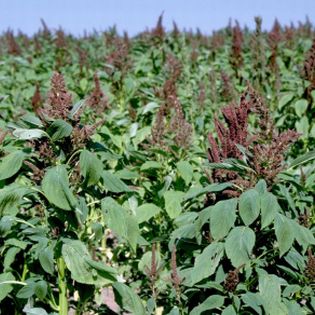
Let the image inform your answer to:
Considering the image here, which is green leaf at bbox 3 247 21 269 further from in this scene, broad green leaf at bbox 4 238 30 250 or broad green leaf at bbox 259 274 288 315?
→ broad green leaf at bbox 259 274 288 315

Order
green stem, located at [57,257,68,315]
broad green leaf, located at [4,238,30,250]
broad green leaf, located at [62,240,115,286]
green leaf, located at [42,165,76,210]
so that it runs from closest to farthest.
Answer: green leaf, located at [42,165,76,210] → broad green leaf, located at [62,240,115,286] → green stem, located at [57,257,68,315] → broad green leaf, located at [4,238,30,250]

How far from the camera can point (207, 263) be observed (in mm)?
2271

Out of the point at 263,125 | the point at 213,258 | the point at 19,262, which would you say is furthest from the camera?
the point at 19,262

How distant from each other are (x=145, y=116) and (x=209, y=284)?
257cm

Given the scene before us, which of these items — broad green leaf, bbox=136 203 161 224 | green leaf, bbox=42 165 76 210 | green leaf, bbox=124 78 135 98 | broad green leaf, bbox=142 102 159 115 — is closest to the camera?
green leaf, bbox=42 165 76 210

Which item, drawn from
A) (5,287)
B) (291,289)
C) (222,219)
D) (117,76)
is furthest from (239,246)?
(117,76)

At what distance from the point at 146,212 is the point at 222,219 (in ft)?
3.28

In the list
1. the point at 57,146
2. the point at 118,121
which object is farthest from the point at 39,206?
the point at 118,121

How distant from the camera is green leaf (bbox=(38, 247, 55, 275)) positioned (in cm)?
215

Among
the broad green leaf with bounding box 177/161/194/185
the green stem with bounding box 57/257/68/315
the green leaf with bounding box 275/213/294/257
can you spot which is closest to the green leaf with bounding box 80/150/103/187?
the green stem with bounding box 57/257/68/315

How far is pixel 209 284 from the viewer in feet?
7.59

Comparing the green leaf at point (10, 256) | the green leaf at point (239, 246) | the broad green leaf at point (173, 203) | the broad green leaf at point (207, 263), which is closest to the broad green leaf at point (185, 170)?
the broad green leaf at point (173, 203)

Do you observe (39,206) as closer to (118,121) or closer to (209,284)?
(209,284)

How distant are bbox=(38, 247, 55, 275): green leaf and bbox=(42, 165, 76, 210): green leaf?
12.7 inches
